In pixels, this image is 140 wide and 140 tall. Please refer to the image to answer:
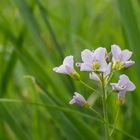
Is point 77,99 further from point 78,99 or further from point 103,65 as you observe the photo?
point 103,65

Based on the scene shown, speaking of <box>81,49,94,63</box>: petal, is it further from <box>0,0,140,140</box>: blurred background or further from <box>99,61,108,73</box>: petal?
<box>0,0,140,140</box>: blurred background

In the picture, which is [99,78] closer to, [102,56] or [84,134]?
[102,56]

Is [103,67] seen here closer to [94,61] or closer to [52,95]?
[94,61]

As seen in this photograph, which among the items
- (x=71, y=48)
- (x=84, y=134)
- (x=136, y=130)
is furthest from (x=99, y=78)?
(x=71, y=48)

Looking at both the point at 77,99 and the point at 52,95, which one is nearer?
the point at 77,99

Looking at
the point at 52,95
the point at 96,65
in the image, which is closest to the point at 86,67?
the point at 96,65

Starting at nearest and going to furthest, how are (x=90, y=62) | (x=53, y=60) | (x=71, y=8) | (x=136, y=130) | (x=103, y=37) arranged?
(x=90, y=62)
(x=136, y=130)
(x=53, y=60)
(x=103, y=37)
(x=71, y=8)

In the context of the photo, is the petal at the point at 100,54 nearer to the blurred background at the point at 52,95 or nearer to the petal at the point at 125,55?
the petal at the point at 125,55

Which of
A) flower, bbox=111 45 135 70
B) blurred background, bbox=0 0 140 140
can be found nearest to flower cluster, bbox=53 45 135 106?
flower, bbox=111 45 135 70
